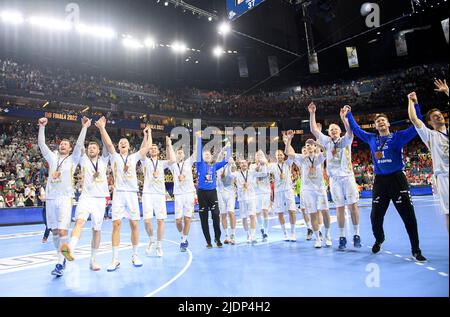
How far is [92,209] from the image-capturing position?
5.50 meters

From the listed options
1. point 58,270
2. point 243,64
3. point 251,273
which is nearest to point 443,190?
Result: point 251,273

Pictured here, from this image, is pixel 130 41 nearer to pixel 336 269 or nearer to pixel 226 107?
pixel 226 107

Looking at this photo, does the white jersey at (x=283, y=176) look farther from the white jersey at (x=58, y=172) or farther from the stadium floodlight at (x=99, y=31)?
the stadium floodlight at (x=99, y=31)

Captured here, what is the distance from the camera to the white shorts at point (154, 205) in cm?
651

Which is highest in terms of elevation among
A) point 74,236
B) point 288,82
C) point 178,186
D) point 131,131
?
point 288,82

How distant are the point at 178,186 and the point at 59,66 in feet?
97.4

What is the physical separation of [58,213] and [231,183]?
4.33m

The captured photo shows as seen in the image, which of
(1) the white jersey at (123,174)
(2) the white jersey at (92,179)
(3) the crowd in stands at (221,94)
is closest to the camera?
(2) the white jersey at (92,179)

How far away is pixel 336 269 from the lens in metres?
4.65

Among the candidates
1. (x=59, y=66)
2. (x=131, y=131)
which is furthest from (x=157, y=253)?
(x=59, y=66)

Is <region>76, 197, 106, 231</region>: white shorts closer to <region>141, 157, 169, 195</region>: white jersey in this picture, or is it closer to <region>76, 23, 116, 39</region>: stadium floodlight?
<region>141, 157, 169, 195</region>: white jersey

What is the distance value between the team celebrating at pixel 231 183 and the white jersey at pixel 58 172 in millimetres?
16

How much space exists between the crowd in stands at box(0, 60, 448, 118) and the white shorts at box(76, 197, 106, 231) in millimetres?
24635

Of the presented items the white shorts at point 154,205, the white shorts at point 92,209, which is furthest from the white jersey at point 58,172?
the white shorts at point 154,205
